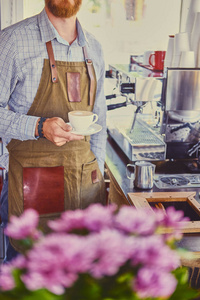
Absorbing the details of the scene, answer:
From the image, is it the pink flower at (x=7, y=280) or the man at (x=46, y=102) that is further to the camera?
the man at (x=46, y=102)

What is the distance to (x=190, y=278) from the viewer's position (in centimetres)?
150

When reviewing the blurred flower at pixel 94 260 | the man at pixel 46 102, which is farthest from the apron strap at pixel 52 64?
the blurred flower at pixel 94 260

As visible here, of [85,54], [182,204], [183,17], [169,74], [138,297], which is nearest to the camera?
[138,297]

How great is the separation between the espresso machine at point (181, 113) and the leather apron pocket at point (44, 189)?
69 cm

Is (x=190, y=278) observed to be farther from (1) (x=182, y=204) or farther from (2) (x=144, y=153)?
(2) (x=144, y=153)

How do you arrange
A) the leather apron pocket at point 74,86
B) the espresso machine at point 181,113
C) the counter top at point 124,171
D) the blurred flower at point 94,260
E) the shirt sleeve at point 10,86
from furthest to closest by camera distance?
the espresso machine at point 181,113 → the leather apron pocket at point 74,86 → the shirt sleeve at point 10,86 → the counter top at point 124,171 → the blurred flower at point 94,260

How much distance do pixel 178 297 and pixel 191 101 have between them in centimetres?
170

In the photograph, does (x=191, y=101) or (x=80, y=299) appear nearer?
(x=80, y=299)

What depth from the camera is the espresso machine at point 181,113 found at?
2.19 m

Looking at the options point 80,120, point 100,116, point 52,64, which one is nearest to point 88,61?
point 52,64

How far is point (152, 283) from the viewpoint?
51 centimetres

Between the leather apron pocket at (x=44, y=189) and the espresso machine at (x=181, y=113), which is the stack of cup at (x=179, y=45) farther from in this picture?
the leather apron pocket at (x=44, y=189)

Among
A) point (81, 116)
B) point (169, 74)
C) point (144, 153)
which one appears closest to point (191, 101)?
point (169, 74)

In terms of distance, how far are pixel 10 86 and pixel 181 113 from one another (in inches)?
36.2
